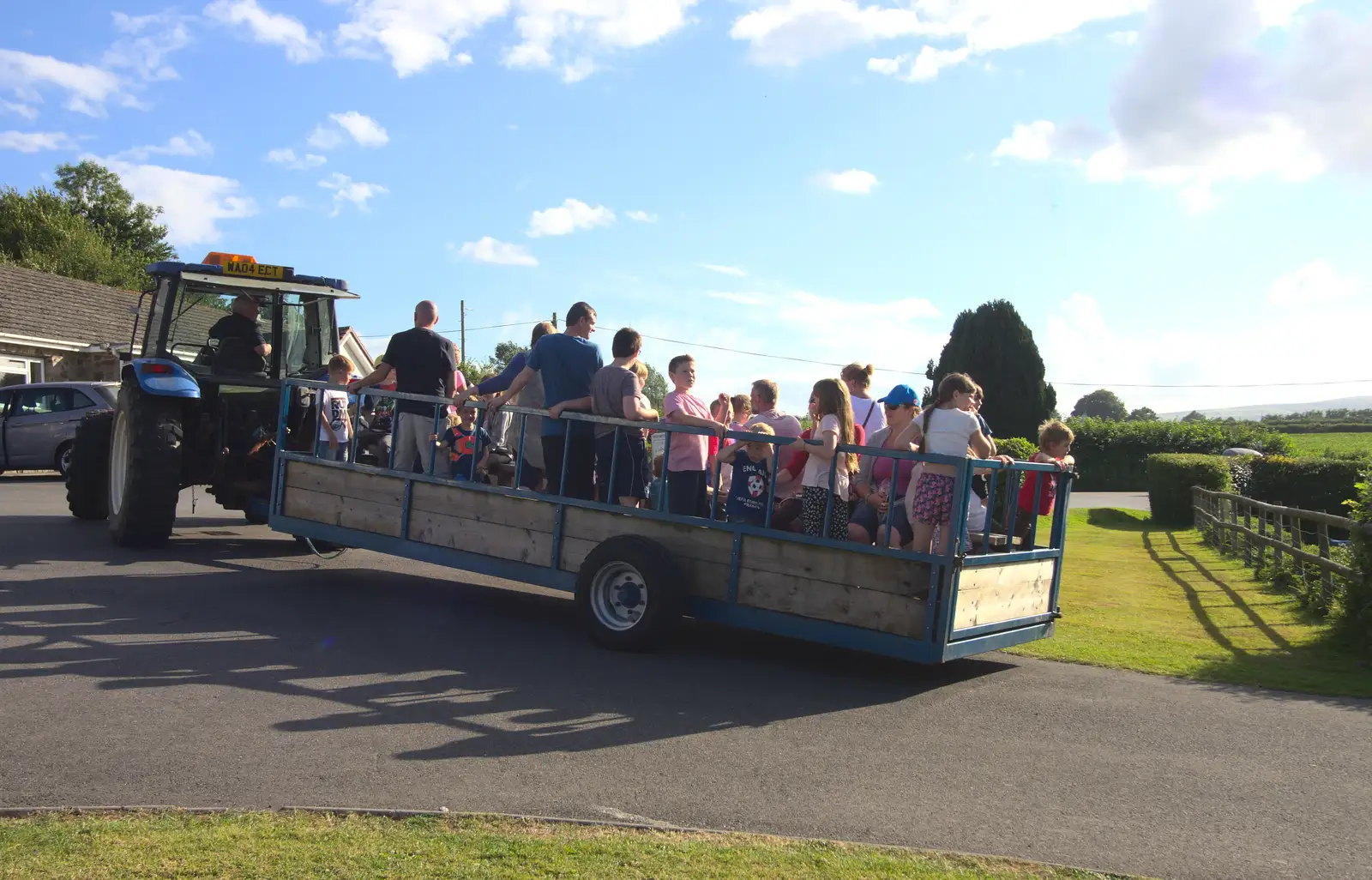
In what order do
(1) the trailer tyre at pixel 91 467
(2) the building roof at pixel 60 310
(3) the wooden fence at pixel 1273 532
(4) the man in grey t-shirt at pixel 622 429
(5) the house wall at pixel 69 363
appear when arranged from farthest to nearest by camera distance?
(2) the building roof at pixel 60 310
(5) the house wall at pixel 69 363
(1) the trailer tyre at pixel 91 467
(3) the wooden fence at pixel 1273 532
(4) the man in grey t-shirt at pixel 622 429

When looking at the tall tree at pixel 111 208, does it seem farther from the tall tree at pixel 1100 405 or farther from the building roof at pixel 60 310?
the tall tree at pixel 1100 405

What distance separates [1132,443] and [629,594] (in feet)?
141

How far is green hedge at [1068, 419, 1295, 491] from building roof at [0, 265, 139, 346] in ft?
115

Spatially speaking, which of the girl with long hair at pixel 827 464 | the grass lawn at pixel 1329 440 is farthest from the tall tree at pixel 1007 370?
the girl with long hair at pixel 827 464

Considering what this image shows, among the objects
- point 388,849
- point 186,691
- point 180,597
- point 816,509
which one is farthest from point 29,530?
point 388,849

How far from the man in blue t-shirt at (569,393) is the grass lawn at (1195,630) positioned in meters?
3.45

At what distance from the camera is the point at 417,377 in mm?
9062

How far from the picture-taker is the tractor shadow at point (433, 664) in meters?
5.52

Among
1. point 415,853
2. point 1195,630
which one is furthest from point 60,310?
point 415,853

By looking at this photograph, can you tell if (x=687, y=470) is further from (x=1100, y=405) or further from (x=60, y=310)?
(x=1100, y=405)

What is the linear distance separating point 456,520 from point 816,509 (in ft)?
9.13

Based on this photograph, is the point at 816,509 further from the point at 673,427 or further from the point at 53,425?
the point at 53,425

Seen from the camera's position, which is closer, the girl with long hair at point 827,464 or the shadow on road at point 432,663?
the shadow on road at point 432,663

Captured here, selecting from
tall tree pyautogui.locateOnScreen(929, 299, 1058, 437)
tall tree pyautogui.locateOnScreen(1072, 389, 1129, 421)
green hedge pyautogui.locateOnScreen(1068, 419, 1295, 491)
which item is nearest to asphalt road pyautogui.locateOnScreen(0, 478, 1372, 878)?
tall tree pyautogui.locateOnScreen(929, 299, 1058, 437)
